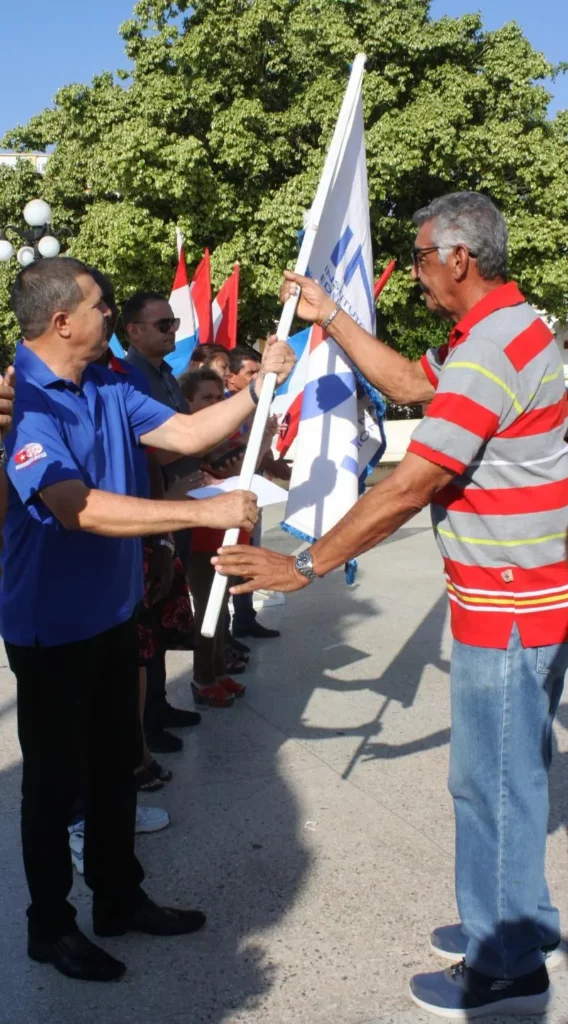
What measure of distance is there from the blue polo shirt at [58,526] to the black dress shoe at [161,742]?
1.90 meters

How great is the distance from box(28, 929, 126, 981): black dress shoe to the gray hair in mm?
2185

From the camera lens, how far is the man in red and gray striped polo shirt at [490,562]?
2646mm

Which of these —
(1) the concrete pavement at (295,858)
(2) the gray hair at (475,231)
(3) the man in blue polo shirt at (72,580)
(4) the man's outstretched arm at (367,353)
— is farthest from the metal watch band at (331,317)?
(1) the concrete pavement at (295,858)

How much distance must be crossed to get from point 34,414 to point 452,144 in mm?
24467

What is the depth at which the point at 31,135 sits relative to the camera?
33.5 meters

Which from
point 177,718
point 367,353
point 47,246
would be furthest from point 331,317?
point 47,246

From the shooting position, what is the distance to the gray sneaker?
308 cm

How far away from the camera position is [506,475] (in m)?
2.68

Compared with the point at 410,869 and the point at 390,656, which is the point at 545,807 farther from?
the point at 390,656

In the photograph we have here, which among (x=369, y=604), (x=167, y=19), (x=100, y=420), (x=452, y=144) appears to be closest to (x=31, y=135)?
(x=167, y=19)

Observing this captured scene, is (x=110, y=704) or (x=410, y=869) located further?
(x=410, y=869)

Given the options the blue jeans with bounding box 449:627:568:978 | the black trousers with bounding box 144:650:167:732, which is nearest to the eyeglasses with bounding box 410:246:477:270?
the blue jeans with bounding box 449:627:568:978

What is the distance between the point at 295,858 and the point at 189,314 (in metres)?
5.48

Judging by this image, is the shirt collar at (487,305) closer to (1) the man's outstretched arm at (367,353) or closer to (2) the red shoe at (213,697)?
(1) the man's outstretched arm at (367,353)
